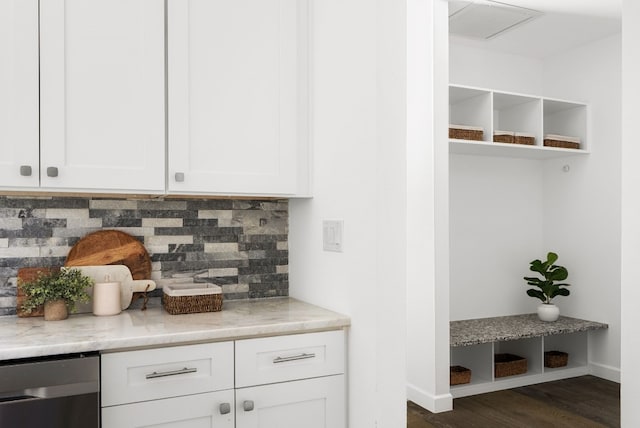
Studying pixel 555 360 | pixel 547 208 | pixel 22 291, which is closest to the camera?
pixel 22 291

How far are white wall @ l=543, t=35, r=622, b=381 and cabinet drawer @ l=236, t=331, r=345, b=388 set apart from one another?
3065mm

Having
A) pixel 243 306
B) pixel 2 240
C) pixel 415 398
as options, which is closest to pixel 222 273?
pixel 243 306

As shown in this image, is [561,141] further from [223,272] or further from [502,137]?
[223,272]

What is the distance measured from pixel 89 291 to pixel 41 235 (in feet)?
0.95

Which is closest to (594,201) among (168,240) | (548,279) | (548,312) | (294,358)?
(548,279)

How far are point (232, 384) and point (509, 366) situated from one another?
2808 mm

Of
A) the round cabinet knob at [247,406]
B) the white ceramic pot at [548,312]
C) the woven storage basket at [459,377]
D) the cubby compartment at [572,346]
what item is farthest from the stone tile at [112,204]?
the cubby compartment at [572,346]

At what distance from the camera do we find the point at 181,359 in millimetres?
1652

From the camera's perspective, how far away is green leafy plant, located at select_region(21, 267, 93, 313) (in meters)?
1.85

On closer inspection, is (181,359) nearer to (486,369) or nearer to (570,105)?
(486,369)

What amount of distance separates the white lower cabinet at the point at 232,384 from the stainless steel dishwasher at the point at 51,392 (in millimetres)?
53

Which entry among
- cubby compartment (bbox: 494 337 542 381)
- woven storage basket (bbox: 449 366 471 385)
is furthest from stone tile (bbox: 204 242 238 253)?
cubby compartment (bbox: 494 337 542 381)

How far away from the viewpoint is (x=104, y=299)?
197 centimetres

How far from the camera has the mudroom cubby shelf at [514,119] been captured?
377 cm
